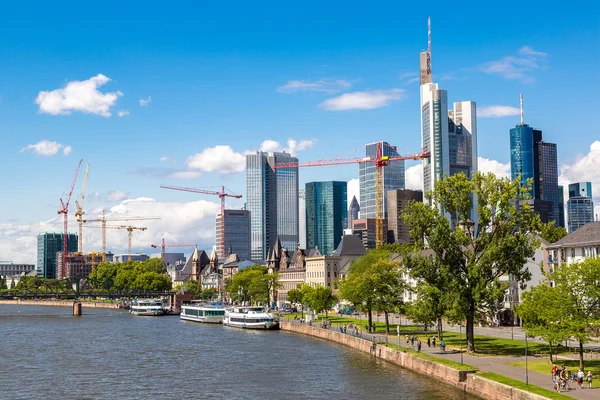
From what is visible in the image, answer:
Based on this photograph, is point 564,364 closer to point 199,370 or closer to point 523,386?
point 523,386

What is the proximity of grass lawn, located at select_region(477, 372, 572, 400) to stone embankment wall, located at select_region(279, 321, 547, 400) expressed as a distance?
2.25 ft

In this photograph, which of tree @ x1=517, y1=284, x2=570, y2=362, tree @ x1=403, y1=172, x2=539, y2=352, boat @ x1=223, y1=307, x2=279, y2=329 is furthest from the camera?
boat @ x1=223, y1=307, x2=279, y2=329

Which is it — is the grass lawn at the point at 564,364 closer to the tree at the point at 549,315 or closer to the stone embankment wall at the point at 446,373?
the tree at the point at 549,315

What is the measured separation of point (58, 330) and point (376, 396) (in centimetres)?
11253

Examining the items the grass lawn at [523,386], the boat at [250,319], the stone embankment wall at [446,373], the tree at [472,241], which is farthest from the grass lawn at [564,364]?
the boat at [250,319]

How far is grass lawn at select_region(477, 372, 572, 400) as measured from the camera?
5835 centimetres

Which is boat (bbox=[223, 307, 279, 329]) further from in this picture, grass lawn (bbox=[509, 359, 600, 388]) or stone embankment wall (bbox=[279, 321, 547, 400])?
grass lawn (bbox=[509, 359, 600, 388])

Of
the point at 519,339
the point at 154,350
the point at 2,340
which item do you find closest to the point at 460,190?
the point at 519,339

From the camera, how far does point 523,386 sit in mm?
62750

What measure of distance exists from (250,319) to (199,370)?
7357 centimetres

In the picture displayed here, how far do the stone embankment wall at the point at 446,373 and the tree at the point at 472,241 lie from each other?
7637 mm

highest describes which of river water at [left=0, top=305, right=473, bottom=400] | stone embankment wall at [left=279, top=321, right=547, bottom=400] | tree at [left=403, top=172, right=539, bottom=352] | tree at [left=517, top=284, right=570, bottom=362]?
tree at [left=403, top=172, right=539, bottom=352]

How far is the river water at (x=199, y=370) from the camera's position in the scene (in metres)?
76.4

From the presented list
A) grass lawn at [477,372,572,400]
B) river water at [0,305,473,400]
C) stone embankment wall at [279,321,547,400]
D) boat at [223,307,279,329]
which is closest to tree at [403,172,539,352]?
stone embankment wall at [279,321,547,400]
